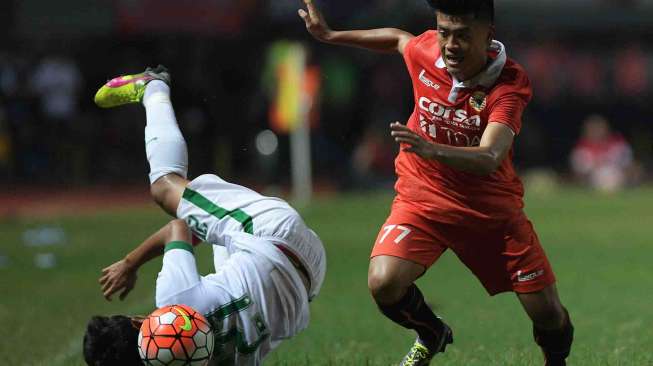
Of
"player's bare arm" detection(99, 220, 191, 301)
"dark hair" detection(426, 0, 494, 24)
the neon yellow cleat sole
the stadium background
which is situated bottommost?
the stadium background

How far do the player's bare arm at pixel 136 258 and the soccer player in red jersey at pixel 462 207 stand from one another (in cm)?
142

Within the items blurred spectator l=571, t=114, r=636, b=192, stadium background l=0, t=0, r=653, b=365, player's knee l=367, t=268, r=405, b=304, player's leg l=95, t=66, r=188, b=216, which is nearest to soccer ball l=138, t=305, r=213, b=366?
player's leg l=95, t=66, r=188, b=216

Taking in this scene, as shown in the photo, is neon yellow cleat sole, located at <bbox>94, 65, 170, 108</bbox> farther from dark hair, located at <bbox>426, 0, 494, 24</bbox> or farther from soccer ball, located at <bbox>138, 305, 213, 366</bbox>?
soccer ball, located at <bbox>138, 305, 213, 366</bbox>

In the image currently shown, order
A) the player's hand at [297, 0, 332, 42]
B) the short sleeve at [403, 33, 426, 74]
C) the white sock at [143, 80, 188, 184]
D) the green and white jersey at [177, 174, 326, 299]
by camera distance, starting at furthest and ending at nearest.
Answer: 1. the player's hand at [297, 0, 332, 42]
2. the short sleeve at [403, 33, 426, 74]
3. the white sock at [143, 80, 188, 184]
4. the green and white jersey at [177, 174, 326, 299]

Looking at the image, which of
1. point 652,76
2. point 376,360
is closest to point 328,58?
point 652,76

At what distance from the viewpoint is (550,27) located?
34.2 meters

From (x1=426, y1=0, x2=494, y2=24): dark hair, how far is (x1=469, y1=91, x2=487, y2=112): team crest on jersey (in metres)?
0.48

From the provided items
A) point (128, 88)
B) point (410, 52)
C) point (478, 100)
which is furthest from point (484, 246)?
point (128, 88)

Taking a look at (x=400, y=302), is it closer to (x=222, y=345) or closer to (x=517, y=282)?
(x=517, y=282)

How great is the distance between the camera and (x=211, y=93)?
30469 millimetres

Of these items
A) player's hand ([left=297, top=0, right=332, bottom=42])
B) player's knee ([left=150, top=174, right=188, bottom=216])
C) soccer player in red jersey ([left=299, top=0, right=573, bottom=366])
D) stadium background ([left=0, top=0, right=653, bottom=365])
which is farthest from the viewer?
stadium background ([left=0, top=0, right=653, bottom=365])

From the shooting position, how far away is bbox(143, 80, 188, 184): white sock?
7.48 metres

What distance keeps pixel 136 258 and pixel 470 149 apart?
81.5 inches

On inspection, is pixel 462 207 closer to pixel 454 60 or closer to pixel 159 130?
pixel 454 60
